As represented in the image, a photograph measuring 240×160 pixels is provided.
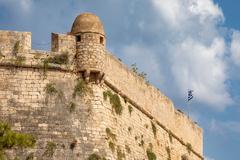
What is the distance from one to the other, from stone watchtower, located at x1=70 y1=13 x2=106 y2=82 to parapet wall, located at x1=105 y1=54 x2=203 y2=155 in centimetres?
133

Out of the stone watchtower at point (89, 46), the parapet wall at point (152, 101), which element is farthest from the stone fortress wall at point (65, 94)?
the parapet wall at point (152, 101)

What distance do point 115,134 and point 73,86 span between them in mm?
2361

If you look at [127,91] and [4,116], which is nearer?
[4,116]

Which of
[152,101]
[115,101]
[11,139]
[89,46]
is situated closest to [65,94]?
[89,46]

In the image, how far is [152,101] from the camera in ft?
106

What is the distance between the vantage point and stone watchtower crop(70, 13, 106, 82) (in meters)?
24.8

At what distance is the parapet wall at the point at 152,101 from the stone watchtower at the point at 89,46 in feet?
4.35

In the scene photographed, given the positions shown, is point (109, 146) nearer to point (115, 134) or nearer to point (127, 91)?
point (115, 134)

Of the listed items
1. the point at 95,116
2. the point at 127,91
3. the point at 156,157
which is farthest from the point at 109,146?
the point at 156,157

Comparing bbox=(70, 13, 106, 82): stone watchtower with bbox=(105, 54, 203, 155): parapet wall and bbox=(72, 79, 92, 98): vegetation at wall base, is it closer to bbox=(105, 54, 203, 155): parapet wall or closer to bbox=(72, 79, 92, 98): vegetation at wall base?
bbox=(72, 79, 92, 98): vegetation at wall base

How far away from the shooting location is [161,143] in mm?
33031

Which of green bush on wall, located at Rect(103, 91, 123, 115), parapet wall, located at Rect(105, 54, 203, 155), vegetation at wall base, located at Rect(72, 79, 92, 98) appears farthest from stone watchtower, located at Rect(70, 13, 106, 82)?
parapet wall, located at Rect(105, 54, 203, 155)

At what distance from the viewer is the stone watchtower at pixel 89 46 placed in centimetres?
2483

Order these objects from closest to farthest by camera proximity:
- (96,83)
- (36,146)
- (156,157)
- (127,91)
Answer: (36,146) < (96,83) < (127,91) < (156,157)
